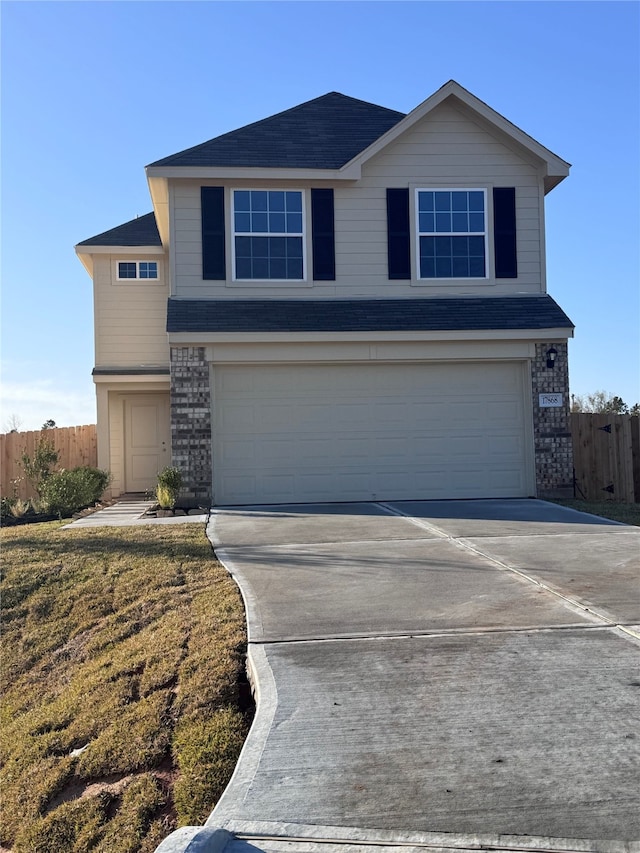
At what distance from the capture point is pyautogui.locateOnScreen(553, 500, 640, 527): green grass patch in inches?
428

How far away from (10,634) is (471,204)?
10.7 meters

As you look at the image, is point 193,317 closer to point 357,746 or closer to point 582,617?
point 582,617

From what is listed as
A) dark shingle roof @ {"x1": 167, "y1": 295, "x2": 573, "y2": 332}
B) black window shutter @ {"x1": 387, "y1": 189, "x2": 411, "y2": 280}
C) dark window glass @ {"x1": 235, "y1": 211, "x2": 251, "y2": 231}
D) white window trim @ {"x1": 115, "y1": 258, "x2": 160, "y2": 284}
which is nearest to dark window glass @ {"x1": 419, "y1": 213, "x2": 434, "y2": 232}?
black window shutter @ {"x1": 387, "y1": 189, "x2": 411, "y2": 280}

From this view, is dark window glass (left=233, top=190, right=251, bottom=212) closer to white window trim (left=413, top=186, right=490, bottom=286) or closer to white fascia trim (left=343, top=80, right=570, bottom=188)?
white fascia trim (left=343, top=80, right=570, bottom=188)

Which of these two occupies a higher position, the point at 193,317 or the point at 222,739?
the point at 193,317

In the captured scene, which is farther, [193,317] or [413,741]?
[193,317]

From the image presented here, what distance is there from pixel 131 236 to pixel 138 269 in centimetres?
77

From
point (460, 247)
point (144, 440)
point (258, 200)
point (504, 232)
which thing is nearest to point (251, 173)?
point (258, 200)

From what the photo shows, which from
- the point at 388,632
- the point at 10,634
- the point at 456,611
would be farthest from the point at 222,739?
the point at 10,634

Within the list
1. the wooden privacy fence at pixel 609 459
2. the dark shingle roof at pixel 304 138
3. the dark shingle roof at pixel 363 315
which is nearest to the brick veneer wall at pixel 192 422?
the dark shingle roof at pixel 363 315

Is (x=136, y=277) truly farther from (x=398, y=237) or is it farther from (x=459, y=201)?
(x=459, y=201)

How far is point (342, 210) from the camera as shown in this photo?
45.3 ft

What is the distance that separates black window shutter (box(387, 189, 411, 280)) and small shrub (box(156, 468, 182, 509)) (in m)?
5.22

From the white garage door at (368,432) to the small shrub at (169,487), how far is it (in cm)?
81
